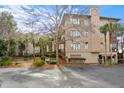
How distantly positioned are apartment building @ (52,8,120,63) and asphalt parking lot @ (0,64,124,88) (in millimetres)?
230

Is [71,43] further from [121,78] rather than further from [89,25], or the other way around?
[121,78]

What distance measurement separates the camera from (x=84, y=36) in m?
5.18

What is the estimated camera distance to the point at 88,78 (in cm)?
500

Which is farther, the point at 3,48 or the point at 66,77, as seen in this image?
the point at 3,48

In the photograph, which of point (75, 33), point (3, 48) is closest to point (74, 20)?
point (75, 33)

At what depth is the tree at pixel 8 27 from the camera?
510 centimetres

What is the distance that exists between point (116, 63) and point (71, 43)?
87 cm

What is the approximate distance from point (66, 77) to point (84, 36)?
797 mm

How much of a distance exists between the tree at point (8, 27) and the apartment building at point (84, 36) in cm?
89

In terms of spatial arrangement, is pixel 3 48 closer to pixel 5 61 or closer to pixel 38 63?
pixel 5 61

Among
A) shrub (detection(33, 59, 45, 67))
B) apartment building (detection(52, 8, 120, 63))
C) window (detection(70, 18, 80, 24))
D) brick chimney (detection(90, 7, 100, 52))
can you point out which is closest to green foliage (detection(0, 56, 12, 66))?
shrub (detection(33, 59, 45, 67))

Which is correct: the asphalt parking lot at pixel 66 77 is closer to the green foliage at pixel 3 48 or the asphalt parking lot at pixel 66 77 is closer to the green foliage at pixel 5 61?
the green foliage at pixel 5 61
